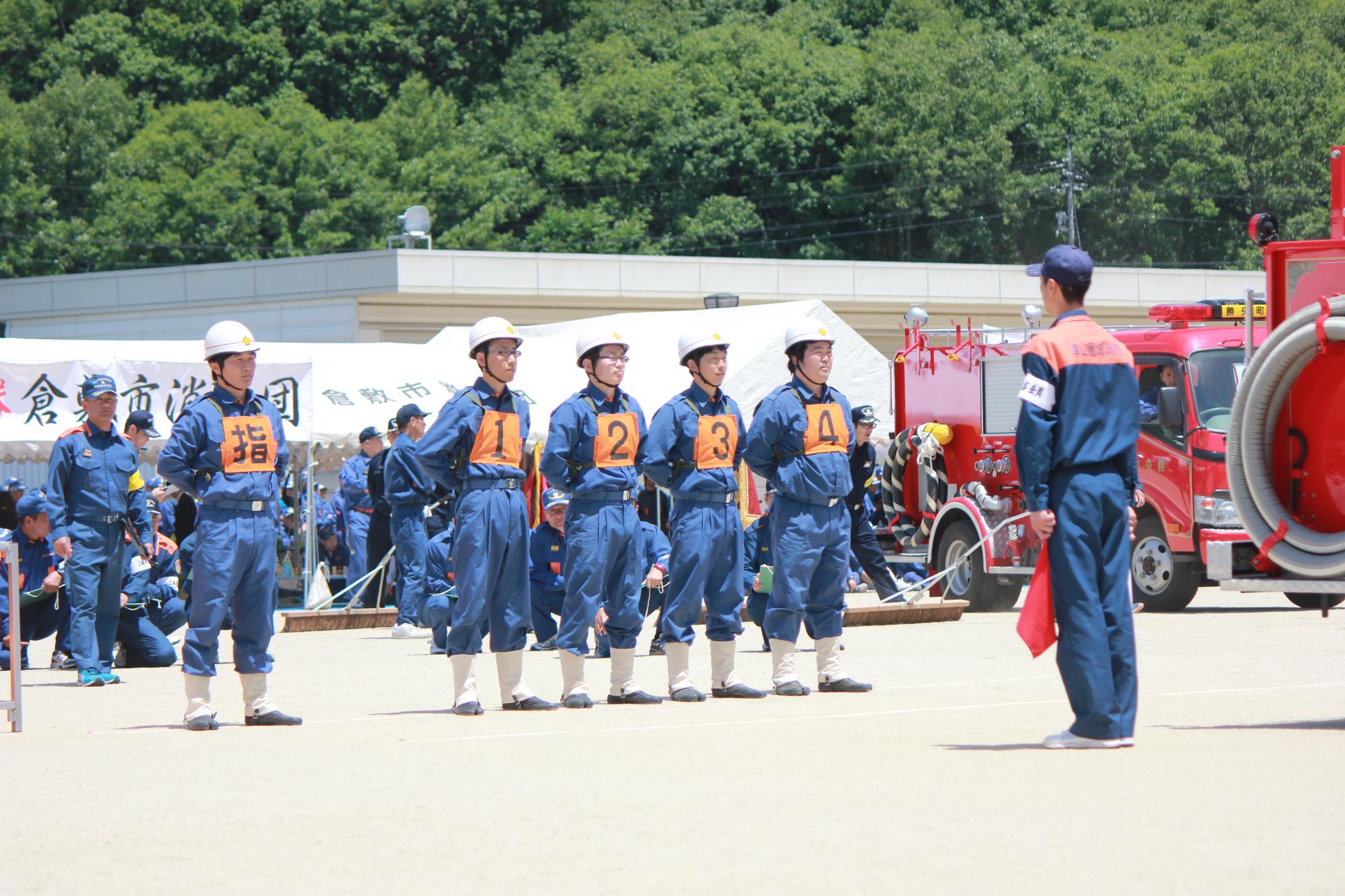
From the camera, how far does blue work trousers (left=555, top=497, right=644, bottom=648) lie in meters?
11.1

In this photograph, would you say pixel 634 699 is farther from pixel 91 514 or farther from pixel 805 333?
pixel 91 514

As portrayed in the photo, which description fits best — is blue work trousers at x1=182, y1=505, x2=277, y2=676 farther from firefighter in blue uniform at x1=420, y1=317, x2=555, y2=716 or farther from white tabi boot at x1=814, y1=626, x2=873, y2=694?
white tabi boot at x1=814, y1=626, x2=873, y2=694

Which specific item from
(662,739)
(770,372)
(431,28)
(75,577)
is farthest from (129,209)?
(662,739)

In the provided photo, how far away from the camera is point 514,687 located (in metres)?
11.1

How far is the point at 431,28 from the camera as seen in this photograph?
77562mm

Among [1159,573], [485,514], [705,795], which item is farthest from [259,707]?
[1159,573]

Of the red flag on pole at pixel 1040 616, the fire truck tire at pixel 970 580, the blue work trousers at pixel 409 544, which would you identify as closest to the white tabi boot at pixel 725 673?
the red flag on pole at pixel 1040 616

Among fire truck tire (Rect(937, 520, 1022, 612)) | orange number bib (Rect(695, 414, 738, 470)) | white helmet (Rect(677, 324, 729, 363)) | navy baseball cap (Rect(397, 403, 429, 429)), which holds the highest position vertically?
white helmet (Rect(677, 324, 729, 363))

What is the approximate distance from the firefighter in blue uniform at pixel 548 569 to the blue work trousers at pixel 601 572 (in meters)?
3.26

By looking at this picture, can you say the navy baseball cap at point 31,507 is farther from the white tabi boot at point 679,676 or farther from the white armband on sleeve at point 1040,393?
the white armband on sleeve at point 1040,393

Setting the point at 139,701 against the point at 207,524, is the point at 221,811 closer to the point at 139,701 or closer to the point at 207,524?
the point at 207,524

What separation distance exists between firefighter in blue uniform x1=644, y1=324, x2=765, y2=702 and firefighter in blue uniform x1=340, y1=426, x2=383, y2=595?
879 cm

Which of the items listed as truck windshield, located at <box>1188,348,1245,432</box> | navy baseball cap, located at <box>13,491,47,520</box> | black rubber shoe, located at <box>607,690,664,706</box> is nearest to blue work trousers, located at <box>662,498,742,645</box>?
black rubber shoe, located at <box>607,690,664,706</box>

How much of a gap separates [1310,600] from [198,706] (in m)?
9.21
